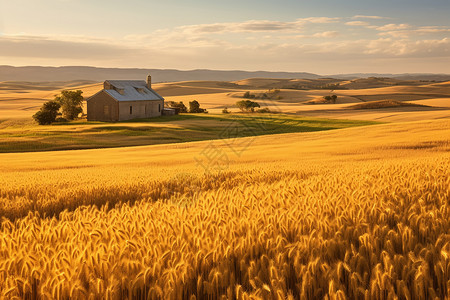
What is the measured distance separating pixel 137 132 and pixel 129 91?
21529 millimetres

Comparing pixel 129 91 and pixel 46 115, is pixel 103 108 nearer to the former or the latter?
pixel 129 91

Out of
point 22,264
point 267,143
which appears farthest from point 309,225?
point 267,143

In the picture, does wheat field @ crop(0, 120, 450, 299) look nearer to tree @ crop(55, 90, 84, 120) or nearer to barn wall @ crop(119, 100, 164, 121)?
barn wall @ crop(119, 100, 164, 121)

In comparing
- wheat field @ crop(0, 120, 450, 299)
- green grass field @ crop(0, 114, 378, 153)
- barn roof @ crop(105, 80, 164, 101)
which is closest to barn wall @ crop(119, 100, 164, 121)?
barn roof @ crop(105, 80, 164, 101)

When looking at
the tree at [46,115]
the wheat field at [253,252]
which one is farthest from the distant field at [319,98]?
the wheat field at [253,252]

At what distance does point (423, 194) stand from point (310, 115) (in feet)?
219

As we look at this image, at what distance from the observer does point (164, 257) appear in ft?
11.1

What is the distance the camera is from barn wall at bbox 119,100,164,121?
66.0 metres

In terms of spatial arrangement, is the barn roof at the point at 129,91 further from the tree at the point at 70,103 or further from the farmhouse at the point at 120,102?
the tree at the point at 70,103

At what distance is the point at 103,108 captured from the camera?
2594 inches

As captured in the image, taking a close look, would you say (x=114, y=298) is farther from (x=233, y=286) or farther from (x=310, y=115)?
(x=310, y=115)

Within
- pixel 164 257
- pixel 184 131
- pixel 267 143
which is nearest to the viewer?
pixel 164 257

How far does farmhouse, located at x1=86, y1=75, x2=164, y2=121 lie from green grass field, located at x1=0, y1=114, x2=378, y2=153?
31.3 feet

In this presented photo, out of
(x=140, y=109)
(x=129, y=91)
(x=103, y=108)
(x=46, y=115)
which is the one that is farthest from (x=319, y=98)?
(x=46, y=115)
